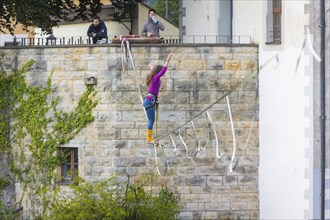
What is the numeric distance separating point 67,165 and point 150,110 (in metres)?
2.50

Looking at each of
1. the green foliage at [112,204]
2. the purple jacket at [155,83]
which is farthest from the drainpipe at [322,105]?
the purple jacket at [155,83]

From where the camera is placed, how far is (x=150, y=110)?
85.1 ft

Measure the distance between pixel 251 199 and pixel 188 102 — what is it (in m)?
2.41

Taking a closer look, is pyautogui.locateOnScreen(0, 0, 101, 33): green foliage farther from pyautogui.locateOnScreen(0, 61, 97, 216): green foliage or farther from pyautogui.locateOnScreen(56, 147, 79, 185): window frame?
pyautogui.locateOnScreen(56, 147, 79, 185): window frame

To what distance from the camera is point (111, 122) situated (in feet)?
87.0

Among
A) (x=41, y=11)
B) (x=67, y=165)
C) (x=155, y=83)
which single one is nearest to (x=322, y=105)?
(x=155, y=83)

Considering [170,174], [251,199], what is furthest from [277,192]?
[170,174]

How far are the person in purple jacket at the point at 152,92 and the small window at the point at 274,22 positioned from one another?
6.73 feet

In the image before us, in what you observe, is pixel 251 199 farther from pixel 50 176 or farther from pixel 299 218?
pixel 50 176

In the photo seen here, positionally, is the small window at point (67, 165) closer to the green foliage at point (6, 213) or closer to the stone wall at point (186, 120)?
the stone wall at point (186, 120)

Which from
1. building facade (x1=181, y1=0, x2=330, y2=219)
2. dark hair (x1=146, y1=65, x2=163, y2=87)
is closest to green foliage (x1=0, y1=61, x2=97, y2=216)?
dark hair (x1=146, y1=65, x2=163, y2=87)

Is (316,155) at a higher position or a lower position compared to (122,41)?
lower

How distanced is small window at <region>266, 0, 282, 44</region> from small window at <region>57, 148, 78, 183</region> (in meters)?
4.90

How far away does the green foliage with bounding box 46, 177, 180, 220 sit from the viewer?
2497 centimetres
